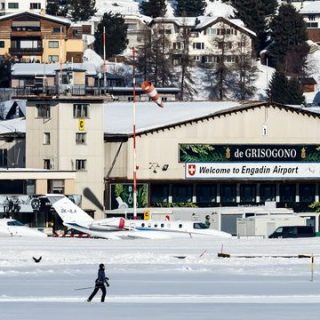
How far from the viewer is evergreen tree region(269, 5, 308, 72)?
17312 centimetres

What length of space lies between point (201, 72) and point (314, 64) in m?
11.8

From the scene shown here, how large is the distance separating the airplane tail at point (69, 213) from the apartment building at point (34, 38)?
78567 millimetres

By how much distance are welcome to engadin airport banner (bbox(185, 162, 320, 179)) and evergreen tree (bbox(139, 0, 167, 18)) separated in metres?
95.4

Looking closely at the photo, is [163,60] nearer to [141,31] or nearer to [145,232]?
[141,31]

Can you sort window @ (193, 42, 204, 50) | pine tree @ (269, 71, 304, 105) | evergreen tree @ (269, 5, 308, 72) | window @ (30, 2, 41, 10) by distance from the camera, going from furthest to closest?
1. window @ (30, 2, 41, 10)
2. window @ (193, 42, 204, 50)
3. evergreen tree @ (269, 5, 308, 72)
4. pine tree @ (269, 71, 304, 105)

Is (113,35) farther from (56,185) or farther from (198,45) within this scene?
(56,185)

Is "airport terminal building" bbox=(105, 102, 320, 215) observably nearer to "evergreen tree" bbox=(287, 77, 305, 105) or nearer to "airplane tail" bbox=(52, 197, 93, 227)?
"airplane tail" bbox=(52, 197, 93, 227)

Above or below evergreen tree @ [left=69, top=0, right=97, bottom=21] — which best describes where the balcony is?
below

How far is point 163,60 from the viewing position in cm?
16738

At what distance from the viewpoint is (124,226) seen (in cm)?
8394

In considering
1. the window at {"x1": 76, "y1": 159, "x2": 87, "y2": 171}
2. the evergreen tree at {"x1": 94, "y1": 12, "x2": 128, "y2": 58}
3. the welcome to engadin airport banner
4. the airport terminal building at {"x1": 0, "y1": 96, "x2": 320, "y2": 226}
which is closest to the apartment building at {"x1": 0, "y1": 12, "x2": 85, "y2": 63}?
the evergreen tree at {"x1": 94, "y1": 12, "x2": 128, "y2": 58}

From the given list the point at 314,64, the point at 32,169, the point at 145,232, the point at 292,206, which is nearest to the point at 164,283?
the point at 145,232

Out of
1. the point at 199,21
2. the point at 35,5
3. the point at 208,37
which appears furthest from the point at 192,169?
the point at 35,5

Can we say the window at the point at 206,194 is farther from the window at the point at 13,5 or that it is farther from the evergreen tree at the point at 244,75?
the window at the point at 13,5
